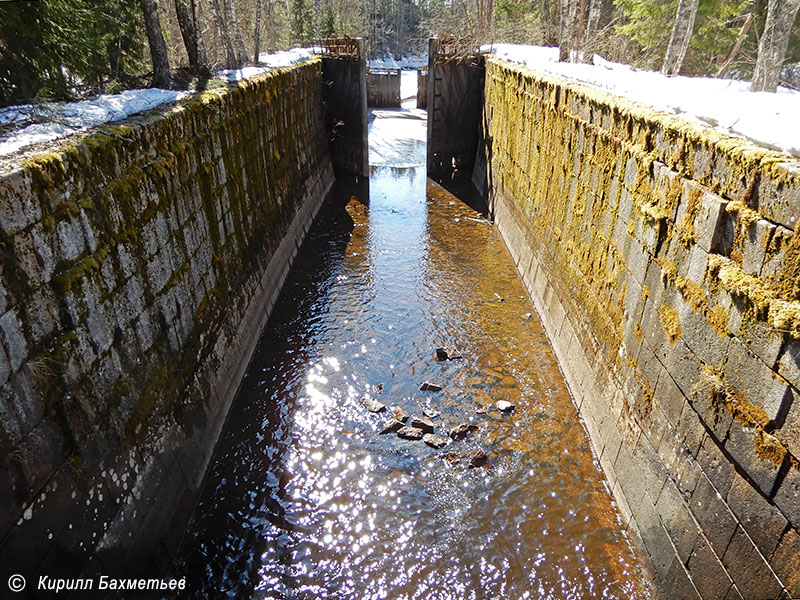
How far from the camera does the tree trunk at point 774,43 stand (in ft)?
27.9

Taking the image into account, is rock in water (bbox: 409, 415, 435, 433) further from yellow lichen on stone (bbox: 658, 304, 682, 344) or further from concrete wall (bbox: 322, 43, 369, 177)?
concrete wall (bbox: 322, 43, 369, 177)

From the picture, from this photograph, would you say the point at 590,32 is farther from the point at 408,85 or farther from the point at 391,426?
the point at 408,85

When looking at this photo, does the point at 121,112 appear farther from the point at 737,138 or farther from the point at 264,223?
the point at 737,138

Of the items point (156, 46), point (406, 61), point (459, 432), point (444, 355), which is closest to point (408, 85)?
point (406, 61)

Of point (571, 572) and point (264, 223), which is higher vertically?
point (264, 223)

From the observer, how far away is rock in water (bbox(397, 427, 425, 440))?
722 cm

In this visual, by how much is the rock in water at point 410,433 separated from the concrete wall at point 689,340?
2.49 m

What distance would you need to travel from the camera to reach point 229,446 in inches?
280

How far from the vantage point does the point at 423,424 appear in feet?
24.2

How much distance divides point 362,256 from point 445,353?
5282 mm

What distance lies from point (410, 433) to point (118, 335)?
160 inches

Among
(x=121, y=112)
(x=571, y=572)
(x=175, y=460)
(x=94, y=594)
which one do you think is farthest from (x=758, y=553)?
(x=121, y=112)

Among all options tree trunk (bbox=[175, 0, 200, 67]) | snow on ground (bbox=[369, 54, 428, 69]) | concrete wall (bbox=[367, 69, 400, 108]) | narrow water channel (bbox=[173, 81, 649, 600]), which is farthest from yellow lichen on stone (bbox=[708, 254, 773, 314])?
snow on ground (bbox=[369, 54, 428, 69])

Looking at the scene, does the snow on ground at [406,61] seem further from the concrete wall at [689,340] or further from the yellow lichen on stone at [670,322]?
the yellow lichen on stone at [670,322]
